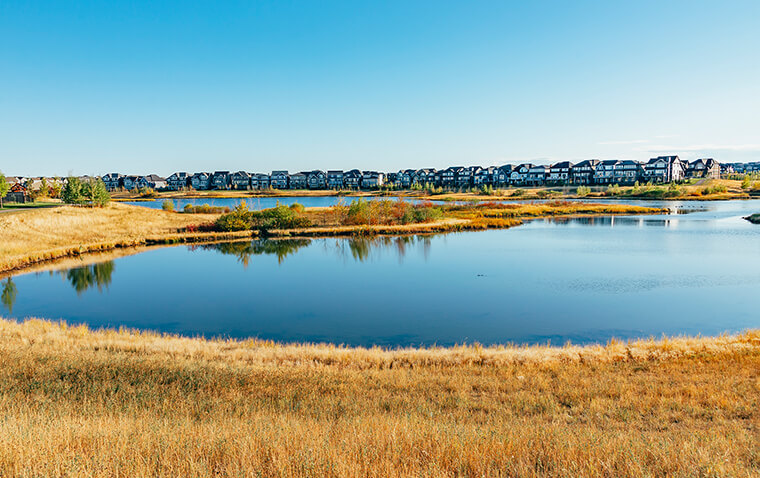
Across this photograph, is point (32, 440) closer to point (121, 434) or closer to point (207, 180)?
point (121, 434)

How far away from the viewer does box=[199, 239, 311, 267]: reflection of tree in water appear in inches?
1315

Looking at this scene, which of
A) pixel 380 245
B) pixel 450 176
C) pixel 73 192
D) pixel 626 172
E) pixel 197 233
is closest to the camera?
pixel 380 245

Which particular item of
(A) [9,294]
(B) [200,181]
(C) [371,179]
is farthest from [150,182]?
(A) [9,294]

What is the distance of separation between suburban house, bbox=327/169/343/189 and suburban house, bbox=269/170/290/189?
55.5ft

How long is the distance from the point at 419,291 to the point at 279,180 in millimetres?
159812

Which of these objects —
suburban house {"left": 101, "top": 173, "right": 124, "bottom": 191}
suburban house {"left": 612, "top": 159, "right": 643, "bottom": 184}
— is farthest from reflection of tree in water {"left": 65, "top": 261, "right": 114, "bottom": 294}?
suburban house {"left": 101, "top": 173, "right": 124, "bottom": 191}

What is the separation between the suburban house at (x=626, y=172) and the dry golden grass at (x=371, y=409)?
136 m

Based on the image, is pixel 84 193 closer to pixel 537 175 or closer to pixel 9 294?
pixel 9 294

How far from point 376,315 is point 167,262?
19.4m

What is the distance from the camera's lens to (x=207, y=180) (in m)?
174

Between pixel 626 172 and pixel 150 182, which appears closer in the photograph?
pixel 626 172

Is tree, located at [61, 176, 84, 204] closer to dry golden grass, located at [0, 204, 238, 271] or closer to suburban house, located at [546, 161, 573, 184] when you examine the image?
dry golden grass, located at [0, 204, 238, 271]

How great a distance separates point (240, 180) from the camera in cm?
17150

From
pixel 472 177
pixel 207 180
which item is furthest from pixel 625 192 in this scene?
pixel 207 180
